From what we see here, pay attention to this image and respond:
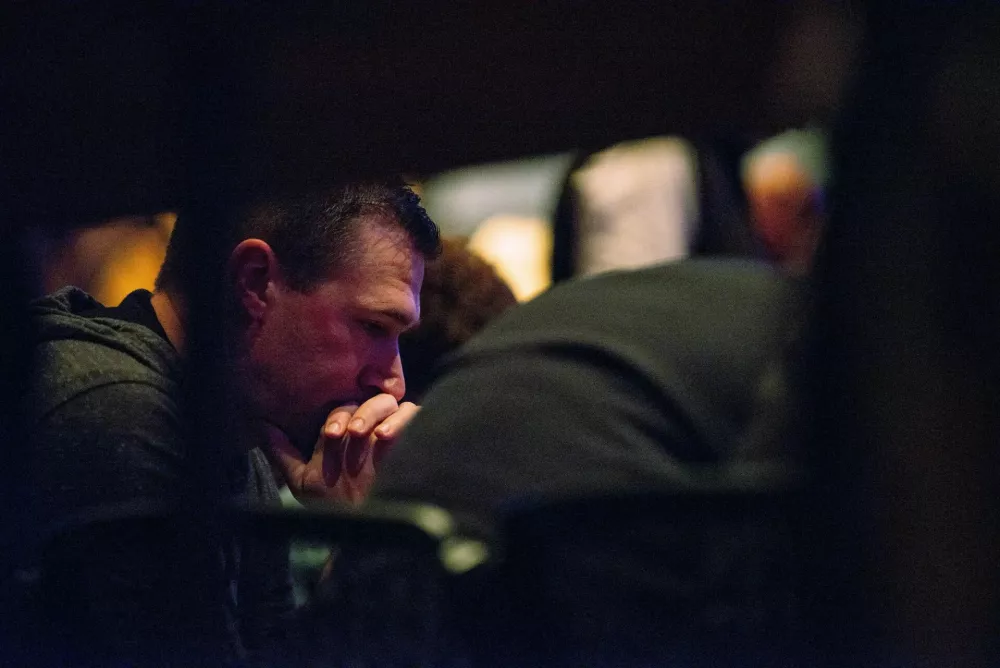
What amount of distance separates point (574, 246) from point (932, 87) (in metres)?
1.36

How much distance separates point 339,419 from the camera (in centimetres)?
141

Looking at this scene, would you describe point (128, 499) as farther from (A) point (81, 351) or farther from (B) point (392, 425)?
(B) point (392, 425)

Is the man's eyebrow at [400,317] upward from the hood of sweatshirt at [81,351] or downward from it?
downward

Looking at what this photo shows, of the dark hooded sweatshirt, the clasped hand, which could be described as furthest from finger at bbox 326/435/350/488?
the dark hooded sweatshirt

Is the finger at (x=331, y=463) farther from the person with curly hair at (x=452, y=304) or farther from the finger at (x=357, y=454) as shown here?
the person with curly hair at (x=452, y=304)

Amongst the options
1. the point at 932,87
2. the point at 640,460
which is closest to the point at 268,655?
the point at 640,460

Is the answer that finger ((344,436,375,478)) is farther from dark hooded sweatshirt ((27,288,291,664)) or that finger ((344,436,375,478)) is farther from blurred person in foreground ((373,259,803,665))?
blurred person in foreground ((373,259,803,665))

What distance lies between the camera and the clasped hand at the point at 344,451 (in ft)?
4.42

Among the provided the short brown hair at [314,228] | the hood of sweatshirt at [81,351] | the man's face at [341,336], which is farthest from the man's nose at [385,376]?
the hood of sweatshirt at [81,351]

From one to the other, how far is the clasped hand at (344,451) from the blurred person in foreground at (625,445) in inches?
10.2

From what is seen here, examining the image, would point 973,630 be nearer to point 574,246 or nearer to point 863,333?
point 863,333

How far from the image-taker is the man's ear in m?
1.12

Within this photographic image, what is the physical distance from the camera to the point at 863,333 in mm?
857

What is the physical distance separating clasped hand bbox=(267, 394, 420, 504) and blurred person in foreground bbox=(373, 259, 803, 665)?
0.85ft
